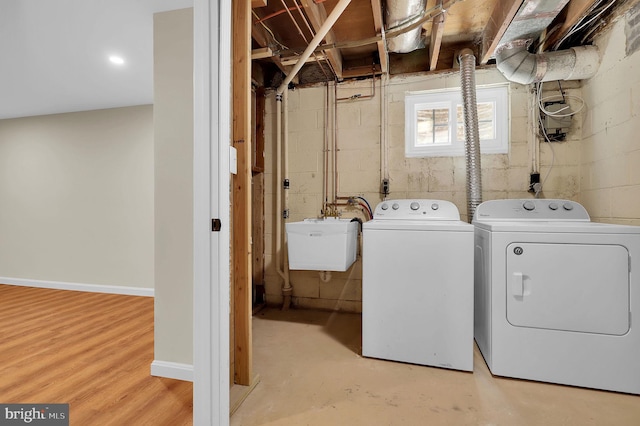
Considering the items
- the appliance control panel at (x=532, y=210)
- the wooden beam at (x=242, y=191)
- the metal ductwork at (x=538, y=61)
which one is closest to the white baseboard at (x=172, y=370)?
the wooden beam at (x=242, y=191)

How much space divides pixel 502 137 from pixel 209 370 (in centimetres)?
266

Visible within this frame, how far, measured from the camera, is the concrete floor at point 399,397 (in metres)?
1.36

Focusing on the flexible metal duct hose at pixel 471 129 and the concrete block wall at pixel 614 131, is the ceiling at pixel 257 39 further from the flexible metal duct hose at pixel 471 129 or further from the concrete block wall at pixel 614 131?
the concrete block wall at pixel 614 131

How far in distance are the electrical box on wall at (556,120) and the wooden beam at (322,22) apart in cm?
171

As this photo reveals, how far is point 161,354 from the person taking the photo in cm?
172

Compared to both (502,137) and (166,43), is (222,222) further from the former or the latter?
(502,137)

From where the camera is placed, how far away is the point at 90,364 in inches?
72.4

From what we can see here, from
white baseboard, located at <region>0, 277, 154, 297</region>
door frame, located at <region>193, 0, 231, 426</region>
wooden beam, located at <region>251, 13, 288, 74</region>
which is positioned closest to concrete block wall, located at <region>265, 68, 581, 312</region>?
wooden beam, located at <region>251, 13, 288, 74</region>

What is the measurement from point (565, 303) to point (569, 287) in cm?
9

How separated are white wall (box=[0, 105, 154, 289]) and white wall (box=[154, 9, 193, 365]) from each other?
1894mm

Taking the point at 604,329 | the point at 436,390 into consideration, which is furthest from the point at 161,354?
the point at 604,329

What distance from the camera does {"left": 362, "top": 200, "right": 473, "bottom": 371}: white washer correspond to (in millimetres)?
1757

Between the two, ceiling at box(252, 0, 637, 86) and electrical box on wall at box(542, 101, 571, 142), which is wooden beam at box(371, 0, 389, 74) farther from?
electrical box on wall at box(542, 101, 571, 142)

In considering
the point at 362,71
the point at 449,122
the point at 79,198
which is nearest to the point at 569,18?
the point at 449,122
